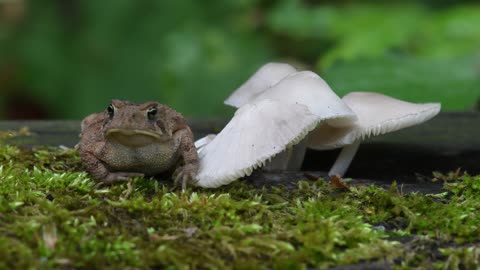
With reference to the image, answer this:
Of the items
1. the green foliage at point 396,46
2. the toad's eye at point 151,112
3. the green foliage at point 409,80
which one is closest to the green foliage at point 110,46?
the green foliage at point 396,46

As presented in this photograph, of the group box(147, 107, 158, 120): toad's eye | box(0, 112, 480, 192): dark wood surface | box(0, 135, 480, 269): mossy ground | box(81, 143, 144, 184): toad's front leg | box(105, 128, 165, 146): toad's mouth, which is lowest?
box(0, 112, 480, 192): dark wood surface

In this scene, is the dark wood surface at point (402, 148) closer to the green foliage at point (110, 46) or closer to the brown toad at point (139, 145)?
the brown toad at point (139, 145)

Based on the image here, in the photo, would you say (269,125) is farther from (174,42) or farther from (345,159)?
(174,42)

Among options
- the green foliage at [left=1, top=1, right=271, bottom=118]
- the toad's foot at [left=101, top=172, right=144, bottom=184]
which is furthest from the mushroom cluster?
the green foliage at [left=1, top=1, right=271, bottom=118]

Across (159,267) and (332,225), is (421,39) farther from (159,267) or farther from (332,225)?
(159,267)

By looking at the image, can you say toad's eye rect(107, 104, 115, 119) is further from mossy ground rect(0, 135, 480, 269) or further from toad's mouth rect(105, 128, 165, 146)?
mossy ground rect(0, 135, 480, 269)

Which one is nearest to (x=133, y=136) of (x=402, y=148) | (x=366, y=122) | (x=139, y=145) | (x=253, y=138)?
(x=139, y=145)
